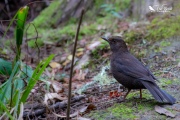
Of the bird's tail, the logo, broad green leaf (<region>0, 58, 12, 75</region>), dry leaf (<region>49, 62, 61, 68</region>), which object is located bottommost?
the bird's tail

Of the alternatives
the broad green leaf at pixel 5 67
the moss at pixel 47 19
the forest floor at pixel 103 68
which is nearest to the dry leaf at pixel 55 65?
the forest floor at pixel 103 68

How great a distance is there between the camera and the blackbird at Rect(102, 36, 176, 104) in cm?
383

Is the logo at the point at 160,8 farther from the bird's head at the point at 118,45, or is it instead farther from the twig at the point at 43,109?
the twig at the point at 43,109

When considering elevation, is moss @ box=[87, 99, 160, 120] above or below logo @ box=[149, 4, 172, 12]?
below

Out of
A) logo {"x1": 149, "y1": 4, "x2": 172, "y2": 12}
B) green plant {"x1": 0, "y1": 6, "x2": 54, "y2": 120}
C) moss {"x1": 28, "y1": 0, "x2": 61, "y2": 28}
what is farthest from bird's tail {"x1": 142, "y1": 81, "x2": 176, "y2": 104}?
moss {"x1": 28, "y1": 0, "x2": 61, "y2": 28}

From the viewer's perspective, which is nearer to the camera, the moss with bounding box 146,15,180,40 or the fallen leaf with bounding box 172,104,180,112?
the fallen leaf with bounding box 172,104,180,112

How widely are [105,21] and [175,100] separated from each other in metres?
4.46

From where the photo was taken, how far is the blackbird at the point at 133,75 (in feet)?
12.6

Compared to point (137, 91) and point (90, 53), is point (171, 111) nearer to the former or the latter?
point (137, 91)

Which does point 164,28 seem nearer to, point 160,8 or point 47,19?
point 160,8

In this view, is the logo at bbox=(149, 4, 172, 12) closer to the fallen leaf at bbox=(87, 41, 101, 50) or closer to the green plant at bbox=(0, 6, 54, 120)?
the fallen leaf at bbox=(87, 41, 101, 50)

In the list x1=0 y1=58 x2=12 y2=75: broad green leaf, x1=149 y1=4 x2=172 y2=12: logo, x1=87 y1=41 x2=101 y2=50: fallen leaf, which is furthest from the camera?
x1=149 y1=4 x2=172 y2=12: logo

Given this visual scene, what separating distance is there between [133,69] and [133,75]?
118 mm

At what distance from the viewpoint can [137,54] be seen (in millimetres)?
5867
